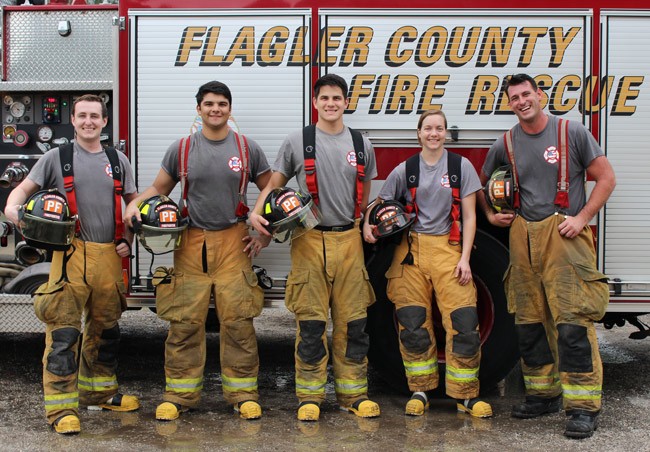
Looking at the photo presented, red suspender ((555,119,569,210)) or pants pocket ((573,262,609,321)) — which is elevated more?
red suspender ((555,119,569,210))

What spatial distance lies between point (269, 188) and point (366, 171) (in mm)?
616

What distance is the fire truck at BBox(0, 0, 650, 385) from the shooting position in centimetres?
509

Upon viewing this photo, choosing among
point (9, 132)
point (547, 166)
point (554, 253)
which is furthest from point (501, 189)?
point (9, 132)

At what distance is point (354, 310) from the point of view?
189 inches

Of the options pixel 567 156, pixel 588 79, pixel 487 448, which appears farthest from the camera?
pixel 588 79

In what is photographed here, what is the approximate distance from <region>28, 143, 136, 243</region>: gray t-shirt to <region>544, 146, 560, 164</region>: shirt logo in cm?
262

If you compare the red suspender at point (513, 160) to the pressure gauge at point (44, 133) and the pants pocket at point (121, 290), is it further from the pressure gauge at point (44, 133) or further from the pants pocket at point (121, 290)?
the pressure gauge at point (44, 133)

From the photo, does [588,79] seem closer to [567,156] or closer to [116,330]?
[567,156]

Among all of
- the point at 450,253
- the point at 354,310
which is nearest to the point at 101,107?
the point at 354,310

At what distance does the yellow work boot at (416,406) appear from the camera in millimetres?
4848

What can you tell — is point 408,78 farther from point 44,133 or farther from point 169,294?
point 44,133

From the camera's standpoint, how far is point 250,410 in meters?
4.76

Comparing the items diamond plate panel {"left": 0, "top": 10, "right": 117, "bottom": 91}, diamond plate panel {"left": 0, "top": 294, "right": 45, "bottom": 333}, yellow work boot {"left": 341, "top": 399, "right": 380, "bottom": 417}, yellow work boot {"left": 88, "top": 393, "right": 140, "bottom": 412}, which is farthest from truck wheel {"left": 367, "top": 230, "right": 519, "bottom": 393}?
diamond plate panel {"left": 0, "top": 10, "right": 117, "bottom": 91}

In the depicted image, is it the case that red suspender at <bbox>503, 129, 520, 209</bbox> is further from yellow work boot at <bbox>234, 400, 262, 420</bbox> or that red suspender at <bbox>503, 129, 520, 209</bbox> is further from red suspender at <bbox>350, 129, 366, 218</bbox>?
yellow work boot at <bbox>234, 400, 262, 420</bbox>
